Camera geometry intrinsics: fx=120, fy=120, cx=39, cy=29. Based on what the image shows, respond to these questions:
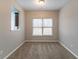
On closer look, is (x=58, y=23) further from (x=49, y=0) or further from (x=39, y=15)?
(x=49, y=0)

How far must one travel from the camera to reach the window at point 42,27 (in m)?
9.11

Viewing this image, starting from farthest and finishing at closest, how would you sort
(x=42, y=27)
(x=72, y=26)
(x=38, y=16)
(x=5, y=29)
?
(x=42, y=27)
(x=38, y=16)
(x=72, y=26)
(x=5, y=29)

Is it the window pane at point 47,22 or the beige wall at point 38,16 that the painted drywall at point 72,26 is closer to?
the beige wall at point 38,16

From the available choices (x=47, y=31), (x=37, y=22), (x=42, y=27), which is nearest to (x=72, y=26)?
(x=47, y=31)

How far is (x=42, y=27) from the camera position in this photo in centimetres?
916

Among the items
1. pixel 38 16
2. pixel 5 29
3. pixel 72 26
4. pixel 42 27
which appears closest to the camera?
pixel 5 29

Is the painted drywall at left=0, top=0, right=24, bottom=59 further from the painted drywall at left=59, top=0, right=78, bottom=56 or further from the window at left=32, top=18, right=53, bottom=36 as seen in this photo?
the window at left=32, top=18, right=53, bottom=36

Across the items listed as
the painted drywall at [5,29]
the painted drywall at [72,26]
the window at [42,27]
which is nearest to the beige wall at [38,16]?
the window at [42,27]

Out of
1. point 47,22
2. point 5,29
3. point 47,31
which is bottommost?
point 47,31

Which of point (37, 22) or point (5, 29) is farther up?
point (37, 22)

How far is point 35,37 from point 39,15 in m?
1.69

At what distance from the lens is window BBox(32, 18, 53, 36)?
9.11 m

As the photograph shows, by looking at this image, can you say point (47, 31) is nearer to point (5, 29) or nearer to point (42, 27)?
point (42, 27)

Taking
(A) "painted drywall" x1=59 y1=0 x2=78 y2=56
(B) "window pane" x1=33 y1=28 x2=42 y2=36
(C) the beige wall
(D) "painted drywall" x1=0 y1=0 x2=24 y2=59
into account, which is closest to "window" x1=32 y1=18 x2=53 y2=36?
(B) "window pane" x1=33 y1=28 x2=42 y2=36
